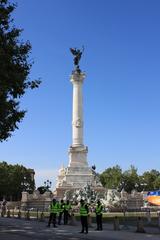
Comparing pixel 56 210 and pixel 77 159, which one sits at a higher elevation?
pixel 77 159

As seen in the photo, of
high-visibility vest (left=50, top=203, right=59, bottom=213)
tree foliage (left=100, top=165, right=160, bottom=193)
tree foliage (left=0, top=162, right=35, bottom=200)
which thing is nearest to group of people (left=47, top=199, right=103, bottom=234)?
high-visibility vest (left=50, top=203, right=59, bottom=213)

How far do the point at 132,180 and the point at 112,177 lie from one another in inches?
209

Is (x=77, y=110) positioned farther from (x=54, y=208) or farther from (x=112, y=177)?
(x=112, y=177)

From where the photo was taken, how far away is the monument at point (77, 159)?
73000mm

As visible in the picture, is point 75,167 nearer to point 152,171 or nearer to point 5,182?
point 5,182

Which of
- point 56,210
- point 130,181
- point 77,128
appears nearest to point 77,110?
point 77,128

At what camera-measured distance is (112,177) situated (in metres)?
133

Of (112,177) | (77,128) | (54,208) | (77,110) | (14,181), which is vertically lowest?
(54,208)

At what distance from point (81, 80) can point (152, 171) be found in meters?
65.9

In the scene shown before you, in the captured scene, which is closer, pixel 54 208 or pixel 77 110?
pixel 54 208

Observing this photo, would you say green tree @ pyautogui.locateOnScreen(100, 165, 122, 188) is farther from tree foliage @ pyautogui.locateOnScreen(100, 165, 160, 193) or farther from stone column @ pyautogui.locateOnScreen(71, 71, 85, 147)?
stone column @ pyautogui.locateOnScreen(71, 71, 85, 147)

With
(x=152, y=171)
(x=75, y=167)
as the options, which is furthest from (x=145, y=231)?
(x=152, y=171)

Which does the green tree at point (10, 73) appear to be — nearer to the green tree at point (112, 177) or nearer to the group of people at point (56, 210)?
the group of people at point (56, 210)

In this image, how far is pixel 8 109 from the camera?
28.1 m
